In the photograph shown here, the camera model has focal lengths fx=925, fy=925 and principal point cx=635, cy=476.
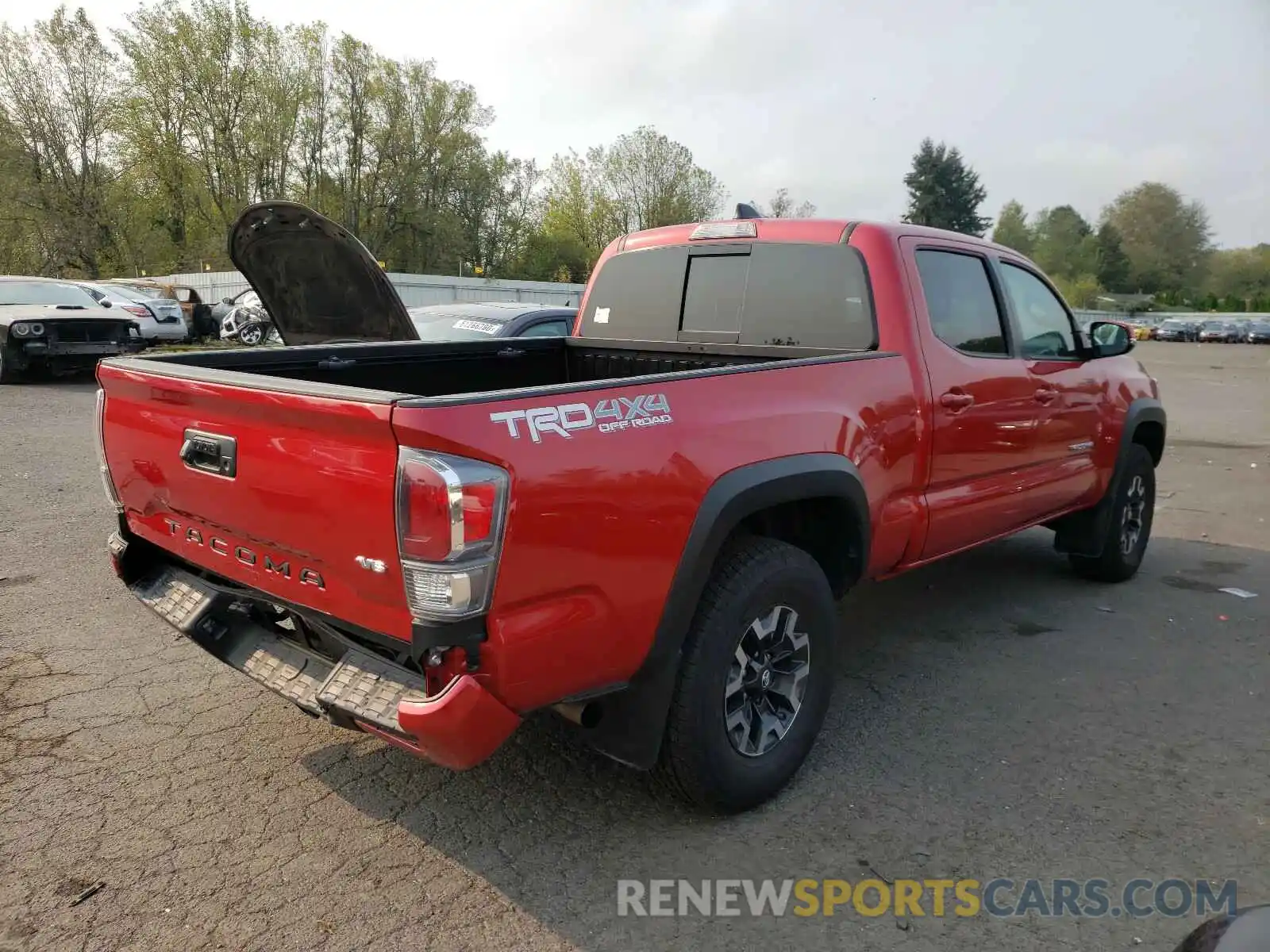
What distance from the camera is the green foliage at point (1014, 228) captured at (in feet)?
295

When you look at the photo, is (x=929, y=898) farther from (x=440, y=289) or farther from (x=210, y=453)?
(x=440, y=289)

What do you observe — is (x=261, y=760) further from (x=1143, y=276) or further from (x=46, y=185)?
(x=1143, y=276)

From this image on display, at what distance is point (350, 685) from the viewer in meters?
2.51

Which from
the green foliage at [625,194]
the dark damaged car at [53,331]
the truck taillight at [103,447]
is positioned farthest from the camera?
the green foliage at [625,194]

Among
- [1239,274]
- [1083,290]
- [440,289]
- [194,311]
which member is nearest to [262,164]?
[440,289]

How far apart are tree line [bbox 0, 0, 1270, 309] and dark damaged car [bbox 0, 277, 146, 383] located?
68.6ft

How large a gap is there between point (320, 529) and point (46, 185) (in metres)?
42.4

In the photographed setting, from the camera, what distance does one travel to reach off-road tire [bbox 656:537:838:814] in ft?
9.20

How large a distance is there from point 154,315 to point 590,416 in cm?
1663

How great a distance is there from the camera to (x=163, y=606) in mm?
3125

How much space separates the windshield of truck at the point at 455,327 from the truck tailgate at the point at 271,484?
190 inches

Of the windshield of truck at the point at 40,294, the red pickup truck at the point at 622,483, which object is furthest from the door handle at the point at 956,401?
the windshield of truck at the point at 40,294

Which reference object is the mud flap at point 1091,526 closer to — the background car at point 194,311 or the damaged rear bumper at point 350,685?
the damaged rear bumper at point 350,685

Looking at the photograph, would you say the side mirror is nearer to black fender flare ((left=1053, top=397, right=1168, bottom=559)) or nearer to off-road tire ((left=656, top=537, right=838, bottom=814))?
black fender flare ((left=1053, top=397, right=1168, bottom=559))
